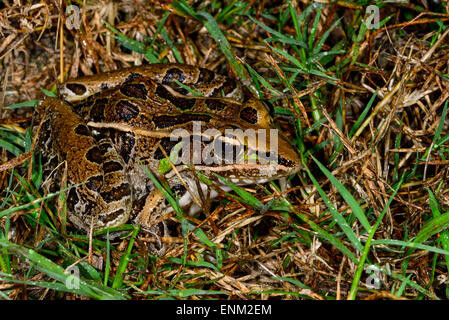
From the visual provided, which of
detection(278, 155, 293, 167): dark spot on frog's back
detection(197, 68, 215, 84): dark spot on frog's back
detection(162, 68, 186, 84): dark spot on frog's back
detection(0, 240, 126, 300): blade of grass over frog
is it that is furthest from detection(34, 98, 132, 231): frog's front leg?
detection(278, 155, 293, 167): dark spot on frog's back

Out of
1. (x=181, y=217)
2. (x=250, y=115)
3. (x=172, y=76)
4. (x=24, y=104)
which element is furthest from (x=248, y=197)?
(x=24, y=104)

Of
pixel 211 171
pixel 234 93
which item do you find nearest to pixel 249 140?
pixel 211 171

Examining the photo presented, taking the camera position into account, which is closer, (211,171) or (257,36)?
(211,171)

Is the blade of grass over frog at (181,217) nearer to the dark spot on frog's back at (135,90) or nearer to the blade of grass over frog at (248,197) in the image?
the blade of grass over frog at (248,197)

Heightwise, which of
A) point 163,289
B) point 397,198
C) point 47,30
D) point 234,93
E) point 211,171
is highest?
point 47,30

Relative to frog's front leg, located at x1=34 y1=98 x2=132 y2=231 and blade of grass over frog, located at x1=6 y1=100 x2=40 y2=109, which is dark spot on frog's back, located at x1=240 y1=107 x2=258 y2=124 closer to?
frog's front leg, located at x1=34 y1=98 x2=132 y2=231

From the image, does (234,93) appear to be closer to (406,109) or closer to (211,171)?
(211,171)

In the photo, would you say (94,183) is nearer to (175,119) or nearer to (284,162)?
(175,119)
